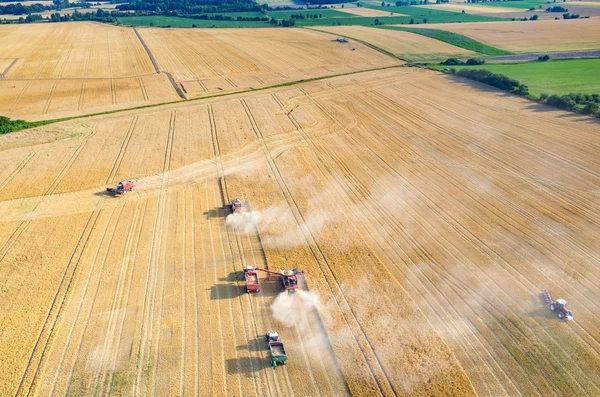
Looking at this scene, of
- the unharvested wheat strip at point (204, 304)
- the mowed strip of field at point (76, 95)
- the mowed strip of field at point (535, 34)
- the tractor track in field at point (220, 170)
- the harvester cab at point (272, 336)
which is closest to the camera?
the unharvested wheat strip at point (204, 304)

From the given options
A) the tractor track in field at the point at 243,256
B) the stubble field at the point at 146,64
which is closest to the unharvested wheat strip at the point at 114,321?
the tractor track in field at the point at 243,256

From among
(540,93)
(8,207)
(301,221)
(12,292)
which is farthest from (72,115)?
(540,93)

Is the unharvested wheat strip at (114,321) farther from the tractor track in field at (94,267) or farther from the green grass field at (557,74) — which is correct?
the green grass field at (557,74)

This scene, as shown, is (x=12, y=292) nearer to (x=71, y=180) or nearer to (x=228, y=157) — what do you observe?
(x=71, y=180)

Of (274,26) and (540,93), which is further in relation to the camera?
(274,26)

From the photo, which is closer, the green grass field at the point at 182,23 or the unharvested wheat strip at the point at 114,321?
the unharvested wheat strip at the point at 114,321
